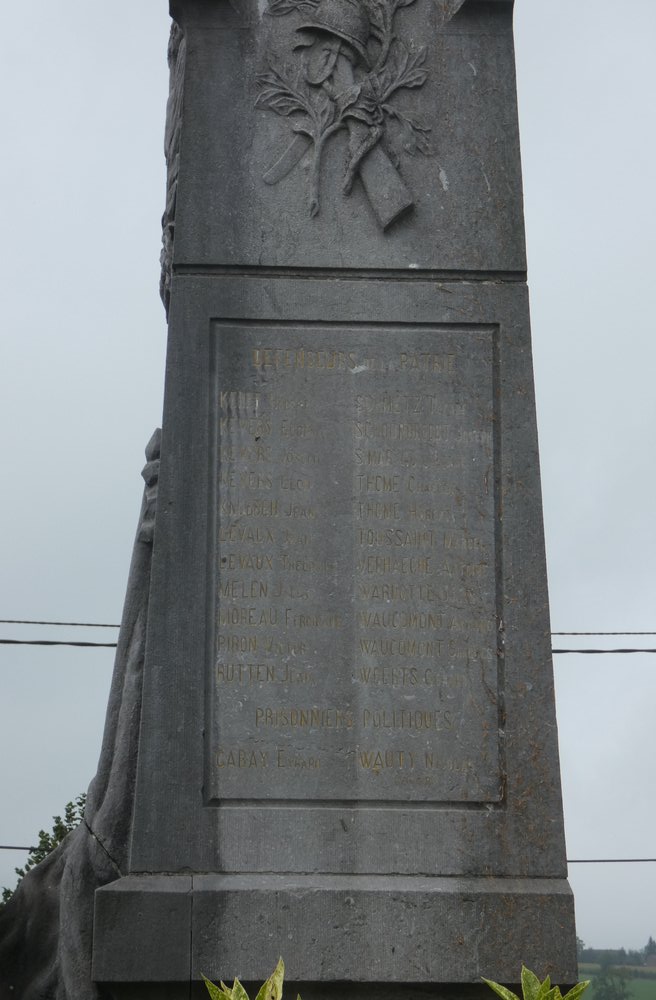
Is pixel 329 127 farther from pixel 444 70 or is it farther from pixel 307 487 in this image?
pixel 307 487

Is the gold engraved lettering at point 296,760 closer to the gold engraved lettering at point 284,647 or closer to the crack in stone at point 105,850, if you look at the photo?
the gold engraved lettering at point 284,647

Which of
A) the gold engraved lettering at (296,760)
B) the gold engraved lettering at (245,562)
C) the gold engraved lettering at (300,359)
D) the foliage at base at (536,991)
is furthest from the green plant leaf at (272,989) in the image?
the gold engraved lettering at (300,359)

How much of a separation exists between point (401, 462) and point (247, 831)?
5.77 feet

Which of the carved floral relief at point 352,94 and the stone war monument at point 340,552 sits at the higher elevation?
the carved floral relief at point 352,94

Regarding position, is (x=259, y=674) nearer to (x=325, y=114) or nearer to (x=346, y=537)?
(x=346, y=537)

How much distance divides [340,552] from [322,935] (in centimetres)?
163

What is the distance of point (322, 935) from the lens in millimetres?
6148

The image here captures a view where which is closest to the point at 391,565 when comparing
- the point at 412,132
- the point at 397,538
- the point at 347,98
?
the point at 397,538

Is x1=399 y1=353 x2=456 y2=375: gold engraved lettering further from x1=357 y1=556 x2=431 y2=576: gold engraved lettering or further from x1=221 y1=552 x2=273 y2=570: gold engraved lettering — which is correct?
x1=221 y1=552 x2=273 y2=570: gold engraved lettering

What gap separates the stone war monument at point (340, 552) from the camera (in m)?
6.23

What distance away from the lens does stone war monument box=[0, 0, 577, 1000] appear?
20.4 feet

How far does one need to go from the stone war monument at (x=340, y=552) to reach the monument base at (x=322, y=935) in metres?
0.01

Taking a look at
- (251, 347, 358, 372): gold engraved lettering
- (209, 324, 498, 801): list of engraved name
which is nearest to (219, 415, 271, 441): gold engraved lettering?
(209, 324, 498, 801): list of engraved name

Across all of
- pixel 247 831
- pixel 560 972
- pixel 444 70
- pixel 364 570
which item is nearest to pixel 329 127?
pixel 444 70
